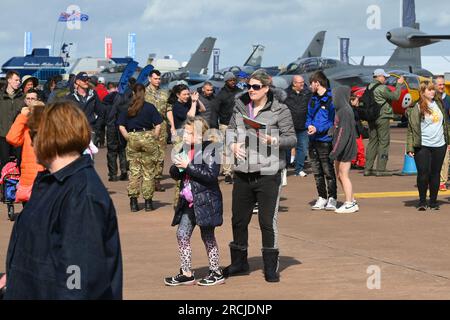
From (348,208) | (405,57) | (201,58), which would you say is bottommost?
(348,208)

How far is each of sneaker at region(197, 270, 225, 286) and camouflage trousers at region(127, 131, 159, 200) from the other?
4975 mm

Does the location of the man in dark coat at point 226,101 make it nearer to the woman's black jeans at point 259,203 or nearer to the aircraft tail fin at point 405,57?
the woman's black jeans at point 259,203

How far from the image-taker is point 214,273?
8531 millimetres

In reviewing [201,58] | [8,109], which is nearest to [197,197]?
[8,109]

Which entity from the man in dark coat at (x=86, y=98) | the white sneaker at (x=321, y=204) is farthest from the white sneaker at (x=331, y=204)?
the man in dark coat at (x=86, y=98)

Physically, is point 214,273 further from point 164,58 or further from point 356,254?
point 164,58

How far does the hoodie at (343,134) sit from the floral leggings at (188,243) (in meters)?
4.77

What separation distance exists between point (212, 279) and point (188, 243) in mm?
398

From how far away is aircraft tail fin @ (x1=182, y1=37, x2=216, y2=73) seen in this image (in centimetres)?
6394

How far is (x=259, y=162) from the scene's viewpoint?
28.5 ft

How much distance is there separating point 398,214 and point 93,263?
9.52m

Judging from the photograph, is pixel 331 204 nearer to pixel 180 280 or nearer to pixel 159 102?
pixel 159 102

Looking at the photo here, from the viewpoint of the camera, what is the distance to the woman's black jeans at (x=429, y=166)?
13141 millimetres
